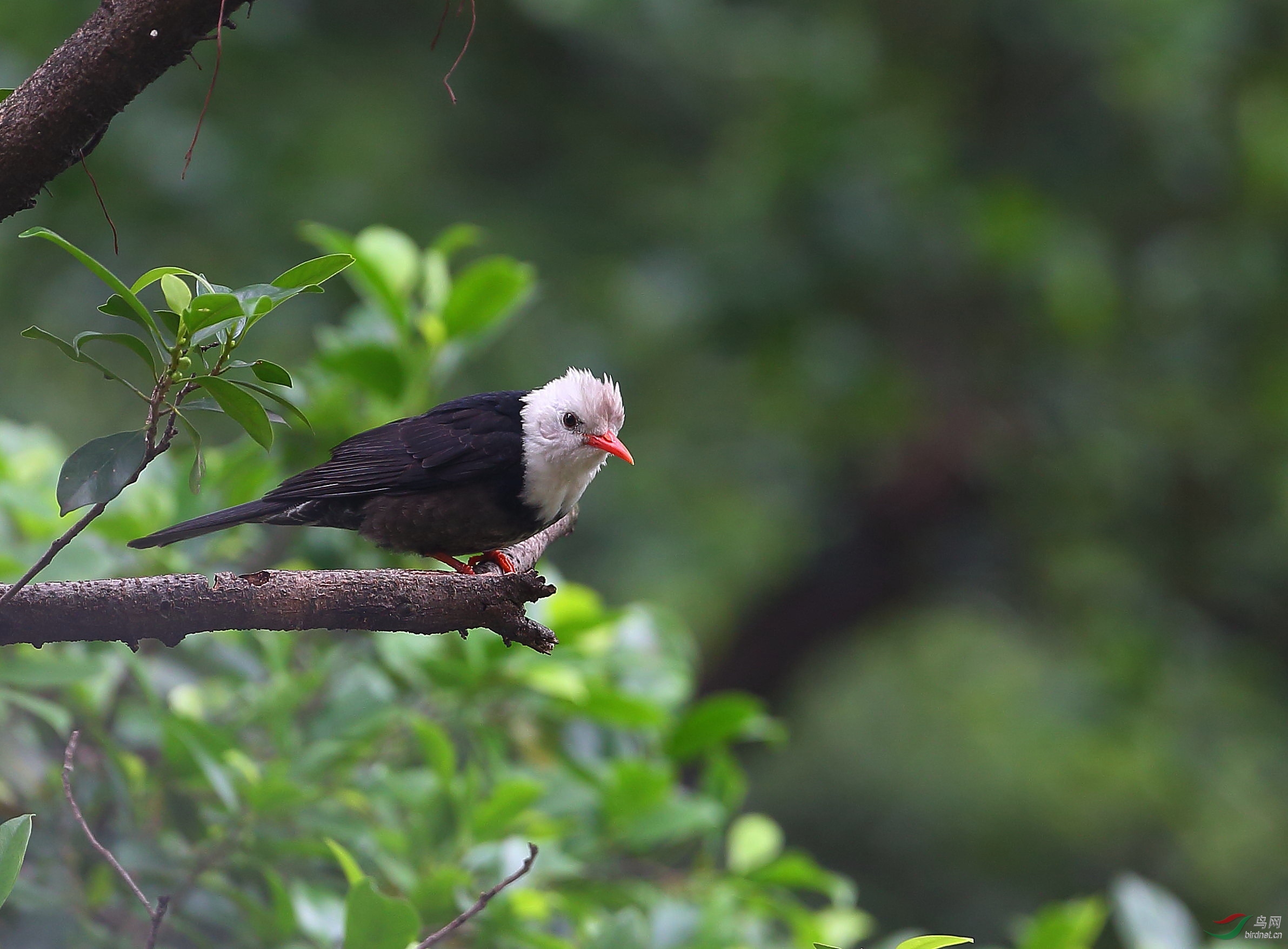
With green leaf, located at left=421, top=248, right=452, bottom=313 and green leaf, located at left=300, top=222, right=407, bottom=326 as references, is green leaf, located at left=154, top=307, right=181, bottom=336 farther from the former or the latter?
green leaf, located at left=421, top=248, right=452, bottom=313

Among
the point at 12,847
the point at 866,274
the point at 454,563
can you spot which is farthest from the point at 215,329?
the point at 866,274

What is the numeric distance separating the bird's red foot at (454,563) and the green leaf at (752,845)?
112 centimetres

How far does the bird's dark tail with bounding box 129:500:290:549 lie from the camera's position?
Answer: 2428mm

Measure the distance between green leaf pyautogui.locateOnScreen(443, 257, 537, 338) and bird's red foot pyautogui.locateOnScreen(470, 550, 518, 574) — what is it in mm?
591

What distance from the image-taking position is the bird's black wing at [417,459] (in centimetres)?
277

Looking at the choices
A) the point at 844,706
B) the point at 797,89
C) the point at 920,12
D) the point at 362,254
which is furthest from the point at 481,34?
the point at 844,706

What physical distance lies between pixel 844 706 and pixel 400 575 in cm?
1046

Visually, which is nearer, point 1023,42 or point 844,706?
point 1023,42

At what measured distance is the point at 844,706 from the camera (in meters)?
11.9

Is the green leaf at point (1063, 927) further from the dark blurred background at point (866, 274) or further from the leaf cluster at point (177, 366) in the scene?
the dark blurred background at point (866, 274)

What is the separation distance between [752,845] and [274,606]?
2.03 m

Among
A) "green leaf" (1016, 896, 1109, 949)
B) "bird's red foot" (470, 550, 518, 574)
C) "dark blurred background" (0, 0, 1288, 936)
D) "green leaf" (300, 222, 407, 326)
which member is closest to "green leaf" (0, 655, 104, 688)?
"bird's red foot" (470, 550, 518, 574)

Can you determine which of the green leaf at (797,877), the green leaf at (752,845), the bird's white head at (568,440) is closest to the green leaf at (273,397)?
the bird's white head at (568,440)

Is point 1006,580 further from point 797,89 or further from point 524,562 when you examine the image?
point 524,562
